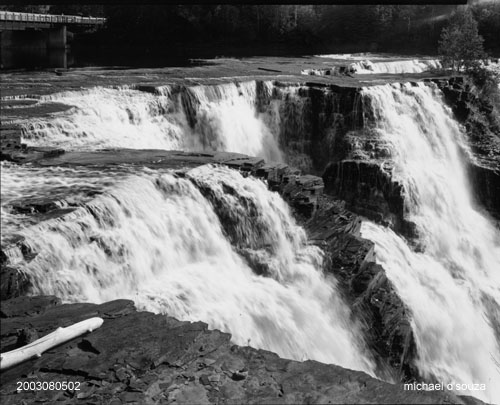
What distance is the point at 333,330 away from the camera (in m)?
11.6

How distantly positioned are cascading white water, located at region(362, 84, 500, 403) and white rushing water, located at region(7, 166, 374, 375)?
3242 mm

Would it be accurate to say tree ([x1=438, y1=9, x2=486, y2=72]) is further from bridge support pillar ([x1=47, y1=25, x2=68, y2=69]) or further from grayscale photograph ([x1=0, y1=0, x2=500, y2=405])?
bridge support pillar ([x1=47, y1=25, x2=68, y2=69])

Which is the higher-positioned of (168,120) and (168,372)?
(168,120)

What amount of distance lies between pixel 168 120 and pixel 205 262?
8899 millimetres

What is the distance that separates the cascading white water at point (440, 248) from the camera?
562 inches

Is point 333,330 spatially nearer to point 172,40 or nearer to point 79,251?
point 79,251

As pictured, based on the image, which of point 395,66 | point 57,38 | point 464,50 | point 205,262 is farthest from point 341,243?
point 57,38

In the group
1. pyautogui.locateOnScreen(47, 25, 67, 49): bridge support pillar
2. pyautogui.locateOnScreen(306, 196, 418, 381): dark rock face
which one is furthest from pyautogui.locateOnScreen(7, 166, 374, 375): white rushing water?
pyautogui.locateOnScreen(47, 25, 67, 49): bridge support pillar

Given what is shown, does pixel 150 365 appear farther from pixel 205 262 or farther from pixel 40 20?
pixel 40 20

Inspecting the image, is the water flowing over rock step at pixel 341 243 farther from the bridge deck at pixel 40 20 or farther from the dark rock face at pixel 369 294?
the bridge deck at pixel 40 20

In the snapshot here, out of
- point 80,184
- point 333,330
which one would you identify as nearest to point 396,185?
point 333,330

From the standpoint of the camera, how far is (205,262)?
1123cm

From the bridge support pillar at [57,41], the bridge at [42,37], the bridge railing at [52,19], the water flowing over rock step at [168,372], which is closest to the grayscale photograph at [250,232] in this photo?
the water flowing over rock step at [168,372]

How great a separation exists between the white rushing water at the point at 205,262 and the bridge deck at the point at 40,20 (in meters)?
19.9
